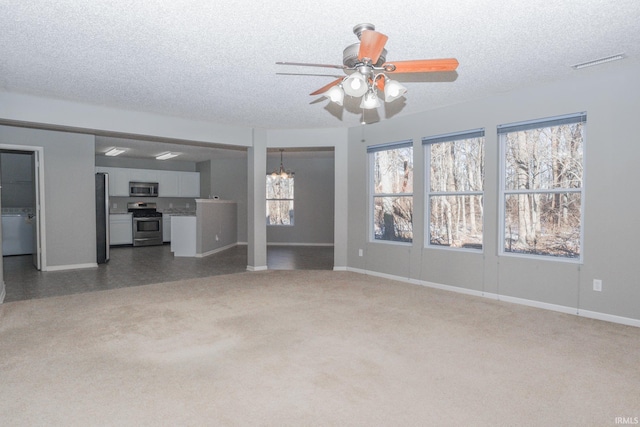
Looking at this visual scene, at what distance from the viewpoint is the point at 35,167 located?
20.3ft

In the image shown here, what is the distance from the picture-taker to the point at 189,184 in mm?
10812

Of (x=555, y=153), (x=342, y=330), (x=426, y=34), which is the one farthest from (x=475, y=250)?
(x=426, y=34)

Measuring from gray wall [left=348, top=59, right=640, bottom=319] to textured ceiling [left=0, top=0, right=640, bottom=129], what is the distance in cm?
34

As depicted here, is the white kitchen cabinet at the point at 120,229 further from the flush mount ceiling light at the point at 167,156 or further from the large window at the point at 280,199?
the large window at the point at 280,199

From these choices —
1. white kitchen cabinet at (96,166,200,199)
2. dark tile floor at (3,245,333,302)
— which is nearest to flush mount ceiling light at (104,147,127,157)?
white kitchen cabinet at (96,166,200,199)

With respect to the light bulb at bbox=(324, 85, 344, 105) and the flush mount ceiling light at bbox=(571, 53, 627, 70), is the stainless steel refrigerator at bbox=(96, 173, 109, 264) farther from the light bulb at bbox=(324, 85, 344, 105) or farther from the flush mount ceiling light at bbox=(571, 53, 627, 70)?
the flush mount ceiling light at bbox=(571, 53, 627, 70)

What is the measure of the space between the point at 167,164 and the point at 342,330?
9024 millimetres

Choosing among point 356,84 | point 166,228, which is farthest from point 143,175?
point 356,84

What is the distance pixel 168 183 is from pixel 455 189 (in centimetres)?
796

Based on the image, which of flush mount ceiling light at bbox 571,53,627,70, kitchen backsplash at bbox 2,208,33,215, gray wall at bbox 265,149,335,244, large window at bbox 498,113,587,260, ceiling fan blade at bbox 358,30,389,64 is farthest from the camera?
gray wall at bbox 265,149,335,244

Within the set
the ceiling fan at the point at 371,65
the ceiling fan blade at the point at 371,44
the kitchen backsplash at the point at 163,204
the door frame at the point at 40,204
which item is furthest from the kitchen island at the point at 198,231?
the ceiling fan blade at the point at 371,44

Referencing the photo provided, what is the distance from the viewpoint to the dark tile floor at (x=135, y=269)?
204 inches

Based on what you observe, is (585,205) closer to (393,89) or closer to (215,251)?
(393,89)

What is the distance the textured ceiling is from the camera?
2574mm
